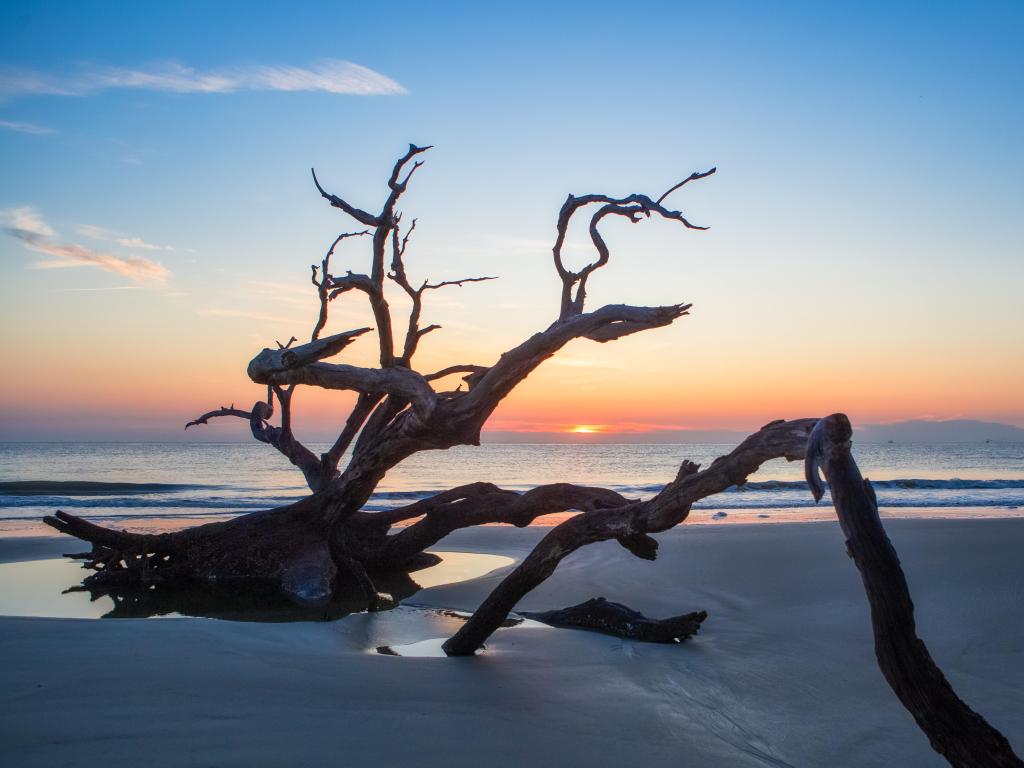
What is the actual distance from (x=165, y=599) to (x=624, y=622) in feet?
16.7

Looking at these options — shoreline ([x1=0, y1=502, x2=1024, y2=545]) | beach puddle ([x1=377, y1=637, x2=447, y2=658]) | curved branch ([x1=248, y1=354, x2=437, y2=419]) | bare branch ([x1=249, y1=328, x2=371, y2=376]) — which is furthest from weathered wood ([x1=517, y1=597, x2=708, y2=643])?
shoreline ([x1=0, y1=502, x2=1024, y2=545])

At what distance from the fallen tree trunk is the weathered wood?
3227 mm

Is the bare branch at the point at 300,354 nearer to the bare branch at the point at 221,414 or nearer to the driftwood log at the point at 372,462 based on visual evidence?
the driftwood log at the point at 372,462

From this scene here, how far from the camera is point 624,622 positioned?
6.17 metres

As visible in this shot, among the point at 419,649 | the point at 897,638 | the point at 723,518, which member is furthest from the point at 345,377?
the point at 723,518

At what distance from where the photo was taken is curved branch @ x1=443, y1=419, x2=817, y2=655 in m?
4.04

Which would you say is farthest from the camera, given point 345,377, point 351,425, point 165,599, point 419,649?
point 351,425

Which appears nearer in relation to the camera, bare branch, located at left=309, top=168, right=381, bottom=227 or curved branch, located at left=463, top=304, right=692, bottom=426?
curved branch, located at left=463, top=304, right=692, bottom=426

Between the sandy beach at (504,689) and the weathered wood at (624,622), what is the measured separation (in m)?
0.16

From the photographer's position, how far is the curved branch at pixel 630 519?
404 cm

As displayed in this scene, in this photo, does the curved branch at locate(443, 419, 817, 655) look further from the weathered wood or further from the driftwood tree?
the weathered wood

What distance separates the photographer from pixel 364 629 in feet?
21.5

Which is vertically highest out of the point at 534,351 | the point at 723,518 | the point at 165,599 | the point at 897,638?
the point at 534,351

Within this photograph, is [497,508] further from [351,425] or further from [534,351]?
[351,425]
